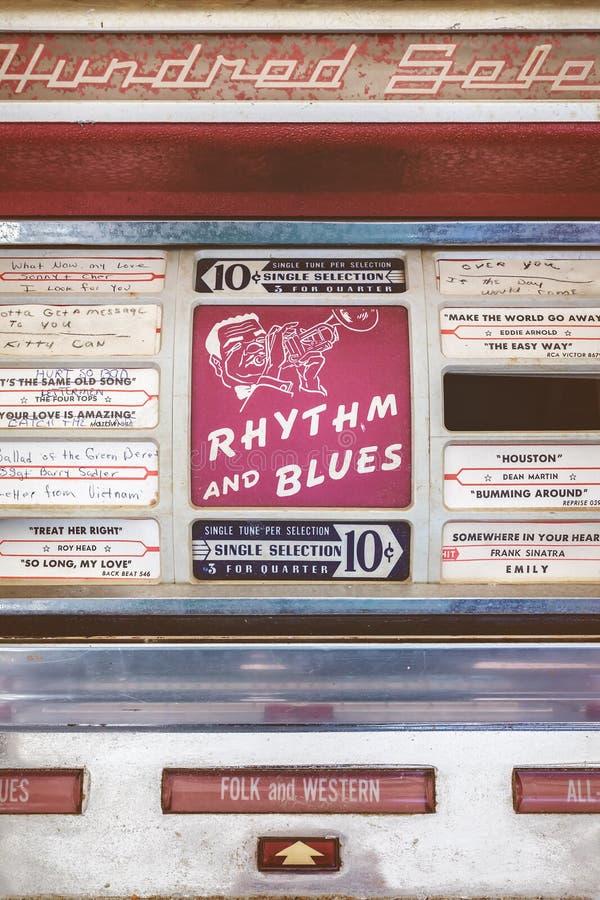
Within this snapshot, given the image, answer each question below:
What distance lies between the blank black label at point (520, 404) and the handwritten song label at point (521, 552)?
430 millimetres

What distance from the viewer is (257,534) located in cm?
158

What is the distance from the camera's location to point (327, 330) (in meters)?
1.66

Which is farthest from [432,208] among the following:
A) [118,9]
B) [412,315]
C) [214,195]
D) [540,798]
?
[540,798]

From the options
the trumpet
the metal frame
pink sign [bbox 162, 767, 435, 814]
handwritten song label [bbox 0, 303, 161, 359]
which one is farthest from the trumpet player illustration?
pink sign [bbox 162, 767, 435, 814]

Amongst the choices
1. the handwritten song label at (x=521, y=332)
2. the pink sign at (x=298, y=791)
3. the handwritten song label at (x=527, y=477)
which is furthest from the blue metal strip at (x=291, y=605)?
the handwritten song label at (x=521, y=332)

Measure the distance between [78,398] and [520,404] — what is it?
1428 mm

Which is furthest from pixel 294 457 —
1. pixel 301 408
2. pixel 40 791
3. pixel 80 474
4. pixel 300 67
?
pixel 40 791

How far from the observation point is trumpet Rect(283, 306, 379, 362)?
1.64m

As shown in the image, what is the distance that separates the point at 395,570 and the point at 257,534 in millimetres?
389

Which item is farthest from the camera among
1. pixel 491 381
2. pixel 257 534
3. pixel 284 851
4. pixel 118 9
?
pixel 491 381

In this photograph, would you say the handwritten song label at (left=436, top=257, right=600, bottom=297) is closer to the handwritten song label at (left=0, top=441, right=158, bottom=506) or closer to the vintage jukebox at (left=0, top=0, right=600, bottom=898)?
the vintage jukebox at (left=0, top=0, right=600, bottom=898)

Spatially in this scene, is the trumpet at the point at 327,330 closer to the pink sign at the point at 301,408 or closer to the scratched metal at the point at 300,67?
the pink sign at the point at 301,408

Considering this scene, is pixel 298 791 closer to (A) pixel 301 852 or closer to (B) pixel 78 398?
(A) pixel 301 852

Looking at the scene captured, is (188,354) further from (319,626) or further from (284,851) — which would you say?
(284,851)
